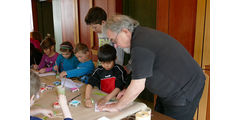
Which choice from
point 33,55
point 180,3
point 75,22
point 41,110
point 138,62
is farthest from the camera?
point 75,22

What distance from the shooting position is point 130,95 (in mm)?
1242

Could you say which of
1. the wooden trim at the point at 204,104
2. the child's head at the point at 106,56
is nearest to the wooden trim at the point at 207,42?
the wooden trim at the point at 204,104

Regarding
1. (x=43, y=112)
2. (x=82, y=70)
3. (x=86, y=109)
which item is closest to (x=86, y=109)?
(x=86, y=109)

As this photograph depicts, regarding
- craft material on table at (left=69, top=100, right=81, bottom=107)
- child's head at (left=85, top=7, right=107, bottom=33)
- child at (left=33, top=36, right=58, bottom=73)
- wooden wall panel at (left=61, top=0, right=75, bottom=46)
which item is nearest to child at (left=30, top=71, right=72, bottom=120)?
craft material on table at (left=69, top=100, right=81, bottom=107)

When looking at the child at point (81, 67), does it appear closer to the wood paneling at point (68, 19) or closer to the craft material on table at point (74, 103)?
the craft material on table at point (74, 103)

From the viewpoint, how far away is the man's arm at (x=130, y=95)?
1188 mm

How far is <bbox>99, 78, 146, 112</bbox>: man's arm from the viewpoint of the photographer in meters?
1.19

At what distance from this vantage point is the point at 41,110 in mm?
1240

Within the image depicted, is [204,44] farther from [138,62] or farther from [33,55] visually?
[33,55]

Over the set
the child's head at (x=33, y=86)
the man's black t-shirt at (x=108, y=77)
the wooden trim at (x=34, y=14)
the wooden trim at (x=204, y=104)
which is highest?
the wooden trim at (x=34, y=14)

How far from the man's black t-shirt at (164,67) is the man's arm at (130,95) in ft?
0.15

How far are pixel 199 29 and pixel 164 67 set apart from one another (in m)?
0.89
